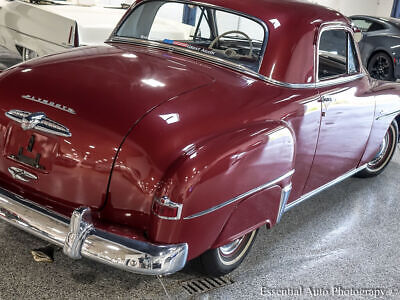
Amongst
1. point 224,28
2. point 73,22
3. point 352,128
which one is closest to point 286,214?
point 352,128

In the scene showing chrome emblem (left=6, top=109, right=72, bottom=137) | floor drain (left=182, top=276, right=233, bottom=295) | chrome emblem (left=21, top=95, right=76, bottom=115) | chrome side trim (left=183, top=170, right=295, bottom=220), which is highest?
chrome emblem (left=21, top=95, right=76, bottom=115)

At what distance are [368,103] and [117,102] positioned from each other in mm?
1960

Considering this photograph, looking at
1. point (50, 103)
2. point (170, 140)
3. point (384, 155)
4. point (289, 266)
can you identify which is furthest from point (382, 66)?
point (50, 103)

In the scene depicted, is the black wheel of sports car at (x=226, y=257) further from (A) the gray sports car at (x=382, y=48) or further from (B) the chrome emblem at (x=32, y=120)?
(A) the gray sports car at (x=382, y=48)

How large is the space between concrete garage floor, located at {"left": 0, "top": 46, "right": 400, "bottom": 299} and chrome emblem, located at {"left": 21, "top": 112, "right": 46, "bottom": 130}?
814 millimetres

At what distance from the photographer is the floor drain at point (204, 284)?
2643mm

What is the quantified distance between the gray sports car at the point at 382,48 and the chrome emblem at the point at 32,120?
7178 mm

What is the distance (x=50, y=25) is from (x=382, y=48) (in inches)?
226

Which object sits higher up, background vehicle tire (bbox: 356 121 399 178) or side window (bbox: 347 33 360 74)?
side window (bbox: 347 33 360 74)

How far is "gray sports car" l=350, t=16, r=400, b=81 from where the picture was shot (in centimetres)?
841

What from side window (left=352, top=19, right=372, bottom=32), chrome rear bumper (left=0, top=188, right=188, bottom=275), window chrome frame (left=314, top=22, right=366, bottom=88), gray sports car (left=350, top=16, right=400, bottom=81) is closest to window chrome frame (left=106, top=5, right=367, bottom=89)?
window chrome frame (left=314, top=22, right=366, bottom=88)

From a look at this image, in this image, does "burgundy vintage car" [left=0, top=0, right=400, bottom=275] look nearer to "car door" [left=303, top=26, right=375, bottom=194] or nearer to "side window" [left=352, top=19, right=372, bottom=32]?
"car door" [left=303, top=26, right=375, bottom=194]

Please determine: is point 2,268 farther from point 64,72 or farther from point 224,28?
point 224,28

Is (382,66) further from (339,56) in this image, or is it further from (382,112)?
(339,56)
